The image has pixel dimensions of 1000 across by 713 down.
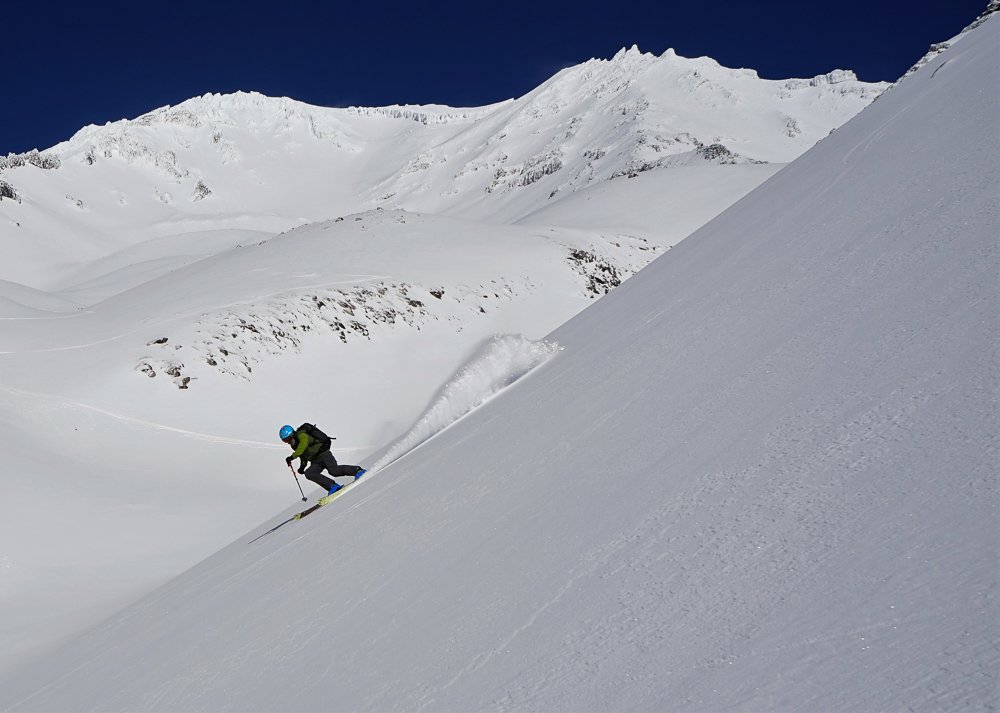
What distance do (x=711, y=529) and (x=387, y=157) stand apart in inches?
6842

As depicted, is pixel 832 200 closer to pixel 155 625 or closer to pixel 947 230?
pixel 947 230

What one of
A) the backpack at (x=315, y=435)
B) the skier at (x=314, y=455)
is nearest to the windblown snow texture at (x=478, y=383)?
the skier at (x=314, y=455)

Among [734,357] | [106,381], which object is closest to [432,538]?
[734,357]

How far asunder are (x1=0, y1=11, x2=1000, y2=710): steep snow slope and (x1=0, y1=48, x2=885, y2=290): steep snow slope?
76.1 m

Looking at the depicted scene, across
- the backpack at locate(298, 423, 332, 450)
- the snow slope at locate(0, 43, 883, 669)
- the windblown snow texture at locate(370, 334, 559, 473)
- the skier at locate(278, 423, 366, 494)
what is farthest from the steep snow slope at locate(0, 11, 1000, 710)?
the snow slope at locate(0, 43, 883, 669)

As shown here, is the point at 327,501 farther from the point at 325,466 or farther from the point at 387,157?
the point at 387,157

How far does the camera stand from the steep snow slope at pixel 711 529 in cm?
227

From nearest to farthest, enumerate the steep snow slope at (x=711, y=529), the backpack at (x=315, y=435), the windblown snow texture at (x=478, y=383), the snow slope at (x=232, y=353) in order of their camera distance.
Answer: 1. the steep snow slope at (x=711, y=529)
2. the windblown snow texture at (x=478, y=383)
3. the backpack at (x=315, y=435)
4. the snow slope at (x=232, y=353)

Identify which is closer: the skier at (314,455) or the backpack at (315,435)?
the skier at (314,455)

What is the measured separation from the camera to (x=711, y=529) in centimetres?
316

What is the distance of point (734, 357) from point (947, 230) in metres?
1.61

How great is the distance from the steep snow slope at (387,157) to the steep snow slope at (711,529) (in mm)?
76080

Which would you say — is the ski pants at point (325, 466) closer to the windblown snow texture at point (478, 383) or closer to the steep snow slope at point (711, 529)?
the windblown snow texture at point (478, 383)

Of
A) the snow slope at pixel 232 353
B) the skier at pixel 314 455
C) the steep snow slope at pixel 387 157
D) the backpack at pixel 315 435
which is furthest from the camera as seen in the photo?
the steep snow slope at pixel 387 157
